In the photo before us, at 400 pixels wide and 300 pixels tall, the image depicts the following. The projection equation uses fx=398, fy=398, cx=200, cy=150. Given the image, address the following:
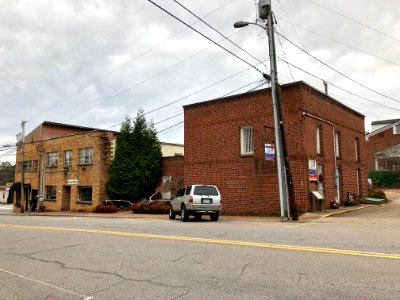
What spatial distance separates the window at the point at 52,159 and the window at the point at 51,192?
2.27 m

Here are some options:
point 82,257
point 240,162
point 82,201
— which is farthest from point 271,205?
point 82,201

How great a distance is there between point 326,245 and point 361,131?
23407 mm

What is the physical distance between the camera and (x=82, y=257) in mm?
9148

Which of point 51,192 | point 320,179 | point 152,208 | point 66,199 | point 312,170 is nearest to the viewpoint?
point 312,170

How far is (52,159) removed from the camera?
41.5m

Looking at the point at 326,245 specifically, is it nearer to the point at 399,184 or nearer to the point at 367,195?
the point at 367,195

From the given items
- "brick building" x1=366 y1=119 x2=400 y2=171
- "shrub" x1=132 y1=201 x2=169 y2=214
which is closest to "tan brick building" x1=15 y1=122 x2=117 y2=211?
"shrub" x1=132 y1=201 x2=169 y2=214

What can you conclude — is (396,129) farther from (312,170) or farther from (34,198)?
(34,198)

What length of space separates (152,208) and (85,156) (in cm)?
1211

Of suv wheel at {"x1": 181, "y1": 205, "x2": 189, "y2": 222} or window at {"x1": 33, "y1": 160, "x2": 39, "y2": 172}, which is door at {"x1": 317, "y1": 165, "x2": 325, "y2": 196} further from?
window at {"x1": 33, "y1": 160, "x2": 39, "y2": 172}

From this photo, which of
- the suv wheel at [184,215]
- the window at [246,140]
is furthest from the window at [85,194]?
the suv wheel at [184,215]

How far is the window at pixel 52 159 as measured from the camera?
135 ft

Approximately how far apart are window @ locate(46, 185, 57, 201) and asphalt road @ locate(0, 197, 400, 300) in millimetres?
30187

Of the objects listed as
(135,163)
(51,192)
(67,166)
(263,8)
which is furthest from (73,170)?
(263,8)
